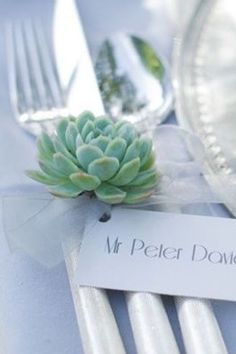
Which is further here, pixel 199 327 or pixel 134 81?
pixel 134 81

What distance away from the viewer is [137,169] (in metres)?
0.39

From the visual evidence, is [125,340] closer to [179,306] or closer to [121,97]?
[179,306]

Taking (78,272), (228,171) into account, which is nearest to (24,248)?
(78,272)

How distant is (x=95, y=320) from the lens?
0.37 metres

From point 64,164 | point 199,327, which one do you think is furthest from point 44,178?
point 199,327

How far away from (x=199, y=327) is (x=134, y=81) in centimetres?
24

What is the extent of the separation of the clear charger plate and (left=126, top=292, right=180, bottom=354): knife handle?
108 mm

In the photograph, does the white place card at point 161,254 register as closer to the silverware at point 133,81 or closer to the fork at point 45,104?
the fork at point 45,104

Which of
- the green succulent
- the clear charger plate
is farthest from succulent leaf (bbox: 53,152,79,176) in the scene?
the clear charger plate

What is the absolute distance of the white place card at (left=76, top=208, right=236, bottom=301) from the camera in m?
0.39

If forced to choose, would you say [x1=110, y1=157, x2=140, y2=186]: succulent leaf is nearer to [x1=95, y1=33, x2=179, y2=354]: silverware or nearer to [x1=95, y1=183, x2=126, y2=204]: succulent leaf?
[x1=95, y1=183, x2=126, y2=204]: succulent leaf

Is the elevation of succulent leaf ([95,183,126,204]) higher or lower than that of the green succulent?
lower

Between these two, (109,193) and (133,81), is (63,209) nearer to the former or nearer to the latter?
(109,193)

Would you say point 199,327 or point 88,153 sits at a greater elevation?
point 88,153
